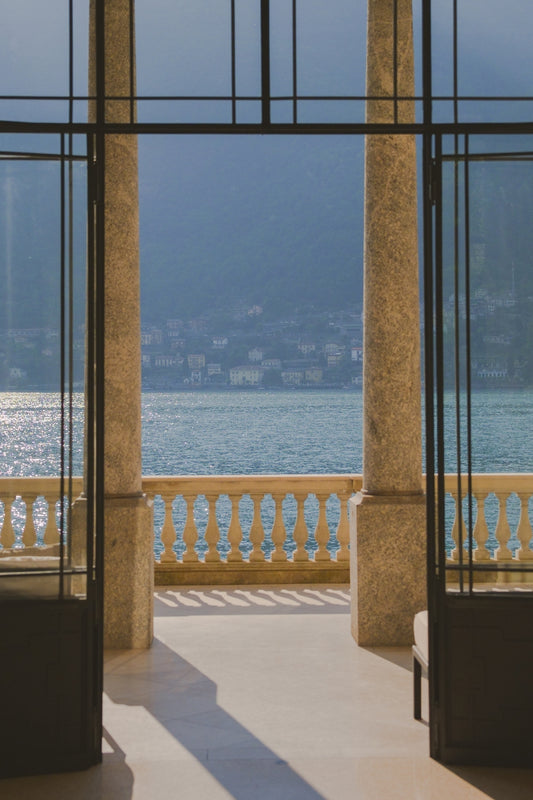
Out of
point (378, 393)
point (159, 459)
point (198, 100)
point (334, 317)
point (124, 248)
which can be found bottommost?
point (159, 459)

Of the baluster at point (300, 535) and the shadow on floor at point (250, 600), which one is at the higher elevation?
the baluster at point (300, 535)

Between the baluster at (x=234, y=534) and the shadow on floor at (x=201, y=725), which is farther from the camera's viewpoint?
the baluster at (x=234, y=534)

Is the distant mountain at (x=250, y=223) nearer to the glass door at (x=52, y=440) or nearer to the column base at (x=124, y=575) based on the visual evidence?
the column base at (x=124, y=575)

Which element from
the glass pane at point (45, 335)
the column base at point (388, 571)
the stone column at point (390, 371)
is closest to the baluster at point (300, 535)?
the stone column at point (390, 371)

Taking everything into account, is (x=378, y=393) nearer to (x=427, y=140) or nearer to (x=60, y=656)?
(x=427, y=140)

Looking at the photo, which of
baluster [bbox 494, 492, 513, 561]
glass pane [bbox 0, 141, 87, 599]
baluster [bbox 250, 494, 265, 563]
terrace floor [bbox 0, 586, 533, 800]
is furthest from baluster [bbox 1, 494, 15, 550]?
baluster [bbox 494, 492, 513, 561]

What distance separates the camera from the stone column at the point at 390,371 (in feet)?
24.8

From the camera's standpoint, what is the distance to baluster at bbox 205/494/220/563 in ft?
31.6

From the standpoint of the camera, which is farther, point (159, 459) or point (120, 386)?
point (159, 459)

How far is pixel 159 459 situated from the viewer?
68.8 meters

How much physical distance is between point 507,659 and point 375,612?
2.67m

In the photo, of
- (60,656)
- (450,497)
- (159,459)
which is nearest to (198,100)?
(60,656)

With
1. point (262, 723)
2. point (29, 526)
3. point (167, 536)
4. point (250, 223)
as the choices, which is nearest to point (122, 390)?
point (29, 526)

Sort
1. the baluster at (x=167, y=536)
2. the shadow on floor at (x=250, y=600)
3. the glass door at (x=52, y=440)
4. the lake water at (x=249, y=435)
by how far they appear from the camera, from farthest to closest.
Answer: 1. the lake water at (x=249, y=435)
2. the baluster at (x=167, y=536)
3. the shadow on floor at (x=250, y=600)
4. the glass door at (x=52, y=440)
